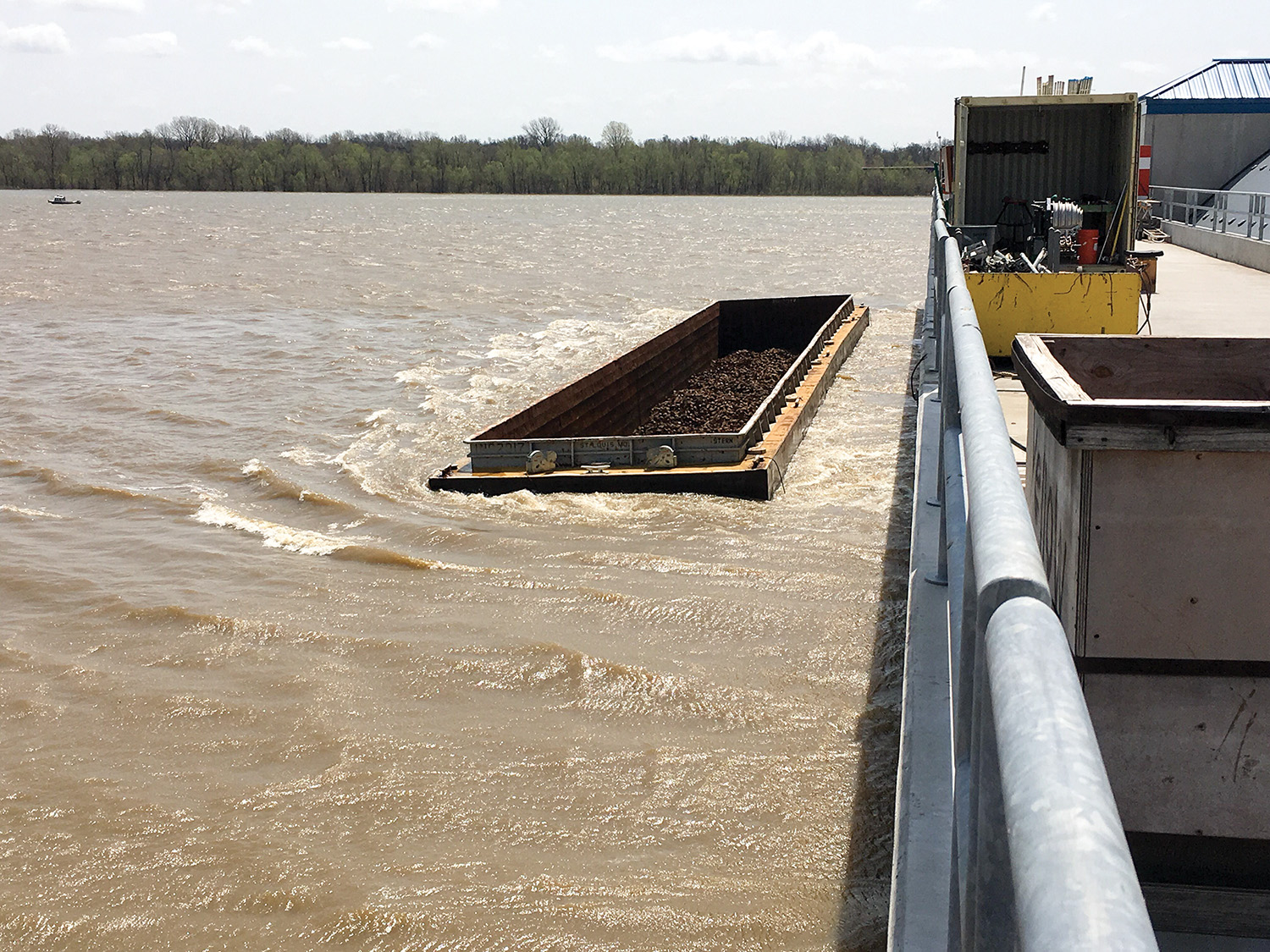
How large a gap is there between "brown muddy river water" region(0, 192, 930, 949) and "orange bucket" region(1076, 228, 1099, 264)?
8.38ft

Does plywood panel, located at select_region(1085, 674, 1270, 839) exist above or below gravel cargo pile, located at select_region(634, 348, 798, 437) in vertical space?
above

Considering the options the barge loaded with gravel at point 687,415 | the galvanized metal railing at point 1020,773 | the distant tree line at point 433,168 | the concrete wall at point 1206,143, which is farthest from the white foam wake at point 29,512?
the distant tree line at point 433,168

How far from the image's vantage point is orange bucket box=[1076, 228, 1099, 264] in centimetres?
1237

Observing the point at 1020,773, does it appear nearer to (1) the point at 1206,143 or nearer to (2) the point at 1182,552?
(2) the point at 1182,552

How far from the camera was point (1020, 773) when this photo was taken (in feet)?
2.84

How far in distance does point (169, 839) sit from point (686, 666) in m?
2.80

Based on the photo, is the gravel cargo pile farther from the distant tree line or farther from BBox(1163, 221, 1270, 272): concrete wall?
the distant tree line

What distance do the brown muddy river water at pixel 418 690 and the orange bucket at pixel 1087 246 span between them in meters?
2.55

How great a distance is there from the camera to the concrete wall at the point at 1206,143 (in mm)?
30047

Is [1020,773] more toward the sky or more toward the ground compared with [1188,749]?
more toward the sky

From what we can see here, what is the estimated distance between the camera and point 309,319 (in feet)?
84.1

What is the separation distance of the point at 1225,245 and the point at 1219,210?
210 centimetres

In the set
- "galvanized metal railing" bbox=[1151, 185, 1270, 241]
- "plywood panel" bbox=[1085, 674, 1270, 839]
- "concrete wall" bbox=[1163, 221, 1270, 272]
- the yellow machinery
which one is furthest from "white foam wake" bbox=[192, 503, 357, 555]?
"galvanized metal railing" bbox=[1151, 185, 1270, 241]

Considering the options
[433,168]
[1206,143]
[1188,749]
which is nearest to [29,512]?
[1188,749]
